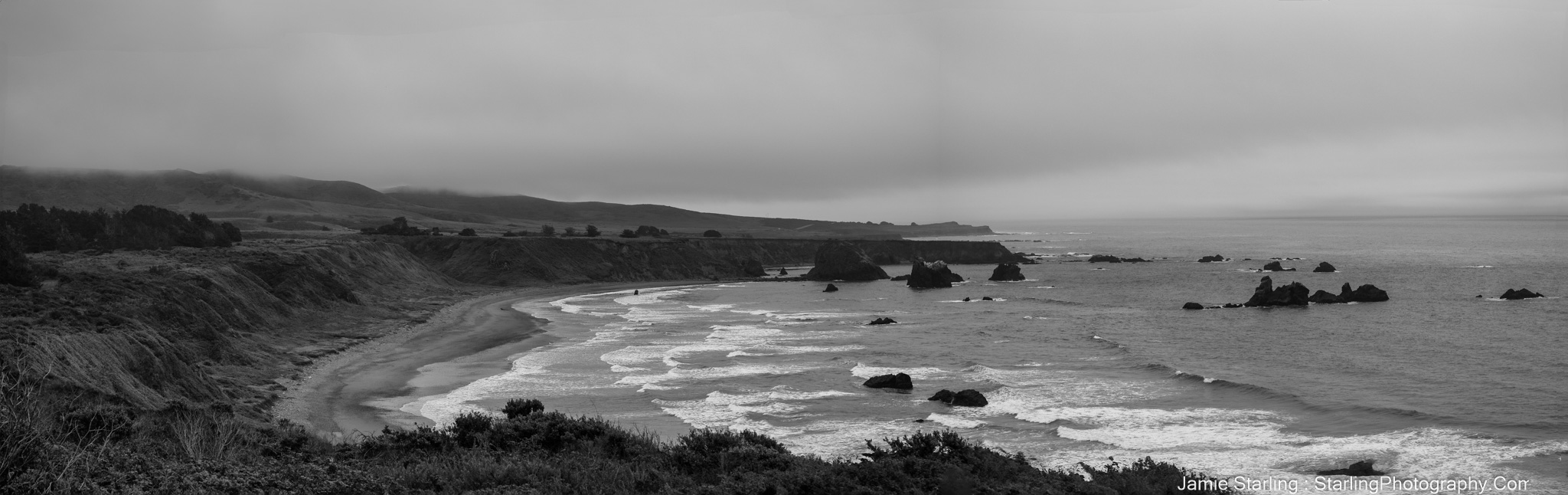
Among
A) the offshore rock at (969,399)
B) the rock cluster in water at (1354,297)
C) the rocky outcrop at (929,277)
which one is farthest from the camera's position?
the rocky outcrop at (929,277)

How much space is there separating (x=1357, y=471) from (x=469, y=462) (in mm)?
17714

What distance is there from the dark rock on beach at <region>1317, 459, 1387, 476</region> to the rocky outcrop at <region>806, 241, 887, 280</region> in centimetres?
8582

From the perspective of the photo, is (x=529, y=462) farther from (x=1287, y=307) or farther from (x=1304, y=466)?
(x=1287, y=307)

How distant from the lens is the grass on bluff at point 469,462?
10320 mm

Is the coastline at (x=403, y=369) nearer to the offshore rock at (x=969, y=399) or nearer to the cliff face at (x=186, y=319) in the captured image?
the cliff face at (x=186, y=319)

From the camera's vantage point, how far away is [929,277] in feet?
296

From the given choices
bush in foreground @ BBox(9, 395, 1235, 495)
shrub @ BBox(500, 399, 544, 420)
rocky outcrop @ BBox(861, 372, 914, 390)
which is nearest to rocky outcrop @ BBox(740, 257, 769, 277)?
rocky outcrop @ BBox(861, 372, 914, 390)

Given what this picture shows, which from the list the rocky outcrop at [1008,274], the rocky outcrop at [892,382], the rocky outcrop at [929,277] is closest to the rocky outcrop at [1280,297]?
the rocky outcrop at [929,277]

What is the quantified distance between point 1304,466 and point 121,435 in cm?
2264

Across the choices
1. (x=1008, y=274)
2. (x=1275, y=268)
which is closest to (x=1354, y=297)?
(x=1008, y=274)

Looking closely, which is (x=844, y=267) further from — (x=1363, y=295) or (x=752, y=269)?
(x=1363, y=295)

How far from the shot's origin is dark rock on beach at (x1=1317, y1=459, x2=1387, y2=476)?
19.4 metres

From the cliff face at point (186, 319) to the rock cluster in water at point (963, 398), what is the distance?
A: 1935 cm

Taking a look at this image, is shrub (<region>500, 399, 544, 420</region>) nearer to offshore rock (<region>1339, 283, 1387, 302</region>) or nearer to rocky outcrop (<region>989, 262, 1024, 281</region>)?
offshore rock (<region>1339, 283, 1387, 302</region>)
